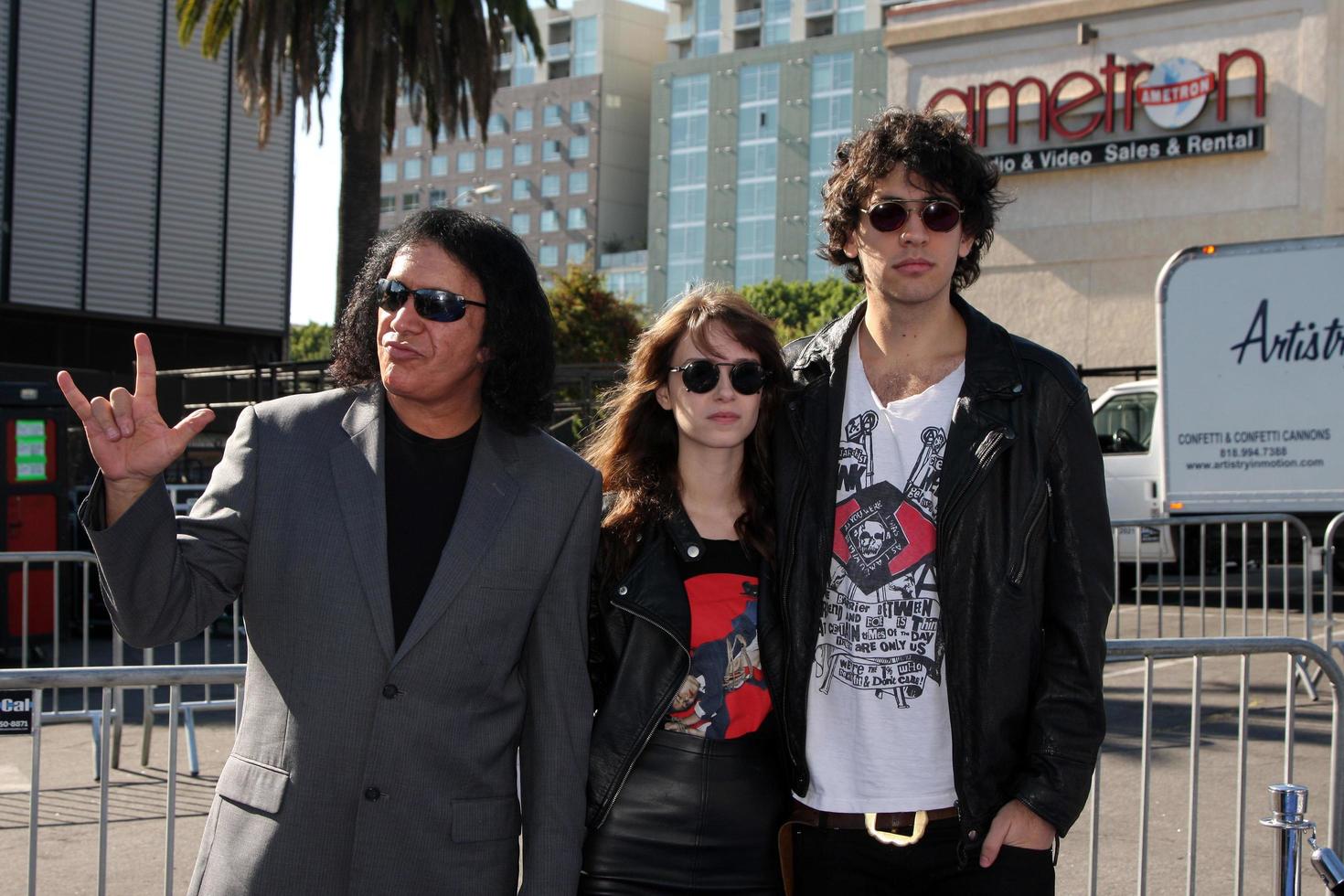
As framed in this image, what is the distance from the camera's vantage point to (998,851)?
258cm

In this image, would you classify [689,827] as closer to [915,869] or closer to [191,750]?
[915,869]

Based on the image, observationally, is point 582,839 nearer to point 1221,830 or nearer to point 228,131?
point 1221,830

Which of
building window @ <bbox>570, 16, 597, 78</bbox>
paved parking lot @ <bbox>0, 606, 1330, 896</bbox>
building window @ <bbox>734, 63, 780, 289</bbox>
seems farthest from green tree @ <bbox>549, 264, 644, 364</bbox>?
building window @ <bbox>570, 16, 597, 78</bbox>

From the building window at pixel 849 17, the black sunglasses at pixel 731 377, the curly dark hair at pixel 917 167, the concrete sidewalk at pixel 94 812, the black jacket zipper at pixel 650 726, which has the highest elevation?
the building window at pixel 849 17

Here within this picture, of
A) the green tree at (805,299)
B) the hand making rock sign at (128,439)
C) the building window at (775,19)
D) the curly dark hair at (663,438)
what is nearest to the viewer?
the hand making rock sign at (128,439)

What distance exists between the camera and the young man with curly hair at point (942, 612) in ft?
8.60

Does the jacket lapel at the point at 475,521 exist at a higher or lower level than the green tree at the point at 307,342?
lower

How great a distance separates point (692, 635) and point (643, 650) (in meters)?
0.11

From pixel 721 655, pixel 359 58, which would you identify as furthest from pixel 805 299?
pixel 721 655

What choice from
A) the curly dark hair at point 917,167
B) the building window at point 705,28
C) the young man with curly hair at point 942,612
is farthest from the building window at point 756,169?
the young man with curly hair at point 942,612

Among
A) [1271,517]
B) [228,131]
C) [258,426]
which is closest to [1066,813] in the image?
[258,426]

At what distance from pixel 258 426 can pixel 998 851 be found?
1653 mm

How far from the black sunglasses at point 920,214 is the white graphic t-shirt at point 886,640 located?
0.36m

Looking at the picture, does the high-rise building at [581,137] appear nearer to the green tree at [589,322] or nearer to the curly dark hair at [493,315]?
the green tree at [589,322]
